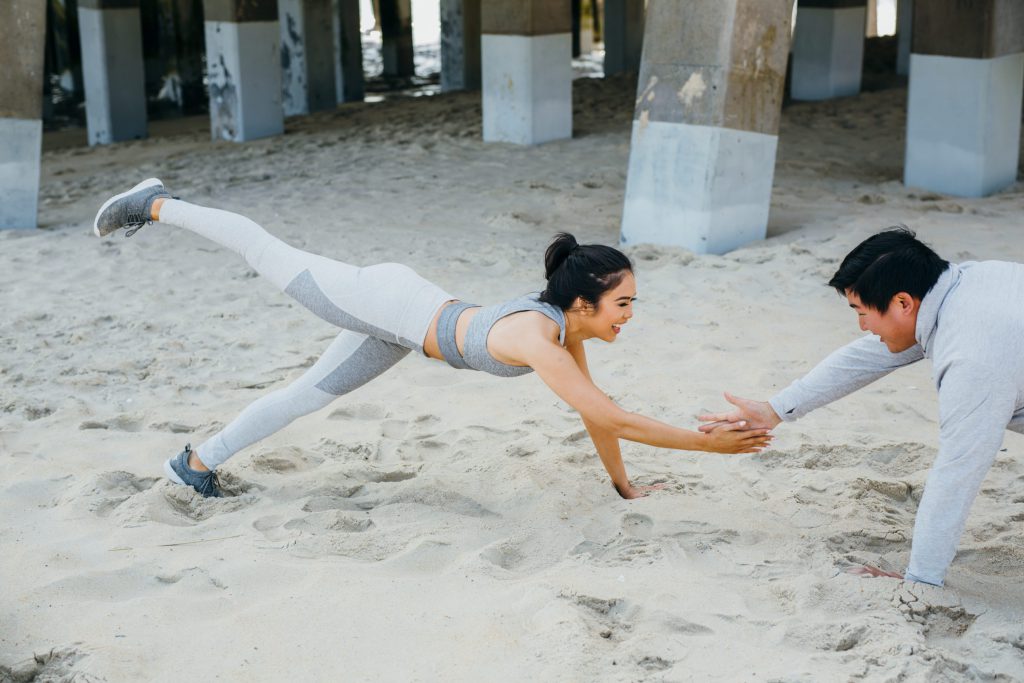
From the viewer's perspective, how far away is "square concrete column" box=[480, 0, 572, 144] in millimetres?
11797

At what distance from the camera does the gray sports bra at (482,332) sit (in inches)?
136

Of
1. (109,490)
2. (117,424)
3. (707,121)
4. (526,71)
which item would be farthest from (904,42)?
(109,490)

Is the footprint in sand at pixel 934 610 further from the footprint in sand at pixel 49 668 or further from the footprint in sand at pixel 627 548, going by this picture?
the footprint in sand at pixel 49 668

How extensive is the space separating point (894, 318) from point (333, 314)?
1.84m

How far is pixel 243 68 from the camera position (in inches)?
524

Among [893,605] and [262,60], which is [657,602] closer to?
[893,605]

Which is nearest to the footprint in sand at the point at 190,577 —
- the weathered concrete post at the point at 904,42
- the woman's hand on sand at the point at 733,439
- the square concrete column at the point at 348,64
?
the woman's hand on sand at the point at 733,439

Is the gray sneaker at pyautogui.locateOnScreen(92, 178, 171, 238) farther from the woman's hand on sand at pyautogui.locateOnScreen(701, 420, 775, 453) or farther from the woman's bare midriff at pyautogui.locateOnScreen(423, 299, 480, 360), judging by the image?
the woman's hand on sand at pyautogui.locateOnScreen(701, 420, 775, 453)

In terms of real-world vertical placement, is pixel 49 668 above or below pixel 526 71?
below

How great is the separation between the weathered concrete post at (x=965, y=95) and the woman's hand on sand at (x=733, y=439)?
640 centimetres

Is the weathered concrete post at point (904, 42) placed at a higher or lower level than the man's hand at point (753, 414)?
higher

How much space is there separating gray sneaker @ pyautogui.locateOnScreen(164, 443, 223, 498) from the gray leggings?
57 millimetres

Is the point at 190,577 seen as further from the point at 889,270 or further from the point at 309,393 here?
the point at 889,270

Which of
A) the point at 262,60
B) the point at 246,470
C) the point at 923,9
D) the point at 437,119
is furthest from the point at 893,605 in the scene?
the point at 262,60
